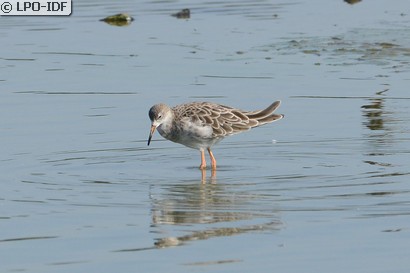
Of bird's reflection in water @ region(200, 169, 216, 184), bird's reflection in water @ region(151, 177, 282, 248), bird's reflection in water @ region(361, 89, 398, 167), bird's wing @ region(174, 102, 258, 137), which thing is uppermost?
bird's wing @ region(174, 102, 258, 137)

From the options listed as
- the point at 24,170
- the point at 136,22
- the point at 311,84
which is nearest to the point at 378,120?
the point at 311,84

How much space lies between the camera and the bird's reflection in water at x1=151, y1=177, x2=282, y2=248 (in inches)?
397

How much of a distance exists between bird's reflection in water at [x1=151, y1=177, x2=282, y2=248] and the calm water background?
0.06ft

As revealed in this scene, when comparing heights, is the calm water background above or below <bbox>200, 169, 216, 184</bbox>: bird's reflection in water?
above

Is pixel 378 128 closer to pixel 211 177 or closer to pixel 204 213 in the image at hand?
pixel 211 177

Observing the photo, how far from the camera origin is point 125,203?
11.2 meters

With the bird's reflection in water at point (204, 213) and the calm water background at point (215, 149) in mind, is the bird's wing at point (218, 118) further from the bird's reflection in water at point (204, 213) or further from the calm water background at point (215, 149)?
the bird's reflection in water at point (204, 213)

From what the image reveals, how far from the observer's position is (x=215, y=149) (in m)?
14.6

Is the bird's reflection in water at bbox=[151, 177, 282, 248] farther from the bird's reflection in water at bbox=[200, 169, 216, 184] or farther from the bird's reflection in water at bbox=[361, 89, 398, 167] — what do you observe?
the bird's reflection in water at bbox=[361, 89, 398, 167]

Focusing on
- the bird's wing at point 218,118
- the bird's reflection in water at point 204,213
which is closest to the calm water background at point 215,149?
the bird's reflection in water at point 204,213

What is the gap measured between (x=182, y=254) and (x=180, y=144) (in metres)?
5.30

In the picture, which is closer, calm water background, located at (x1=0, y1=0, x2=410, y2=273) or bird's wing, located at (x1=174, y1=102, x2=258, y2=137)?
calm water background, located at (x1=0, y1=0, x2=410, y2=273)

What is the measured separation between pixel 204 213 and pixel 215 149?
12.3 ft

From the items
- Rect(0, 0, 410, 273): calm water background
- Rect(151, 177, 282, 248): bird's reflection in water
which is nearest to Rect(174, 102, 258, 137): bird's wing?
Rect(0, 0, 410, 273): calm water background
